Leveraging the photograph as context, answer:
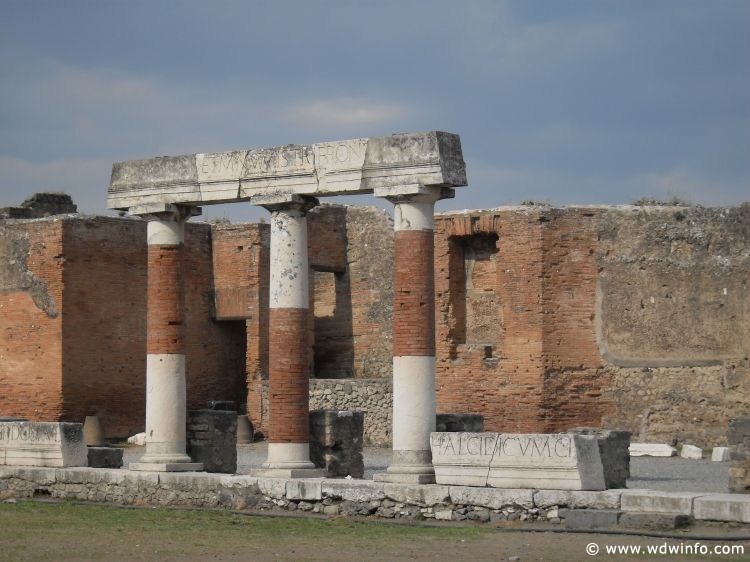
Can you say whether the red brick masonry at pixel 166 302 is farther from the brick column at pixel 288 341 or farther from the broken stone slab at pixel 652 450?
the broken stone slab at pixel 652 450

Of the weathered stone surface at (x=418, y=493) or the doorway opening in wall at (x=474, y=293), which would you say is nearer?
the weathered stone surface at (x=418, y=493)

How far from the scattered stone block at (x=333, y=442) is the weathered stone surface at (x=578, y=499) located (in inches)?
155

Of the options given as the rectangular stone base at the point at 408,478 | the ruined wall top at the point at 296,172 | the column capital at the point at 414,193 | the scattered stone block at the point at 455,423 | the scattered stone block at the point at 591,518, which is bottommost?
the scattered stone block at the point at 591,518

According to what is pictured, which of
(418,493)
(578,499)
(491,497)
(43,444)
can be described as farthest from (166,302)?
(578,499)

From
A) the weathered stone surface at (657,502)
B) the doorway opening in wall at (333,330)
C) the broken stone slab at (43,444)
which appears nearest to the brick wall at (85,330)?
the doorway opening in wall at (333,330)

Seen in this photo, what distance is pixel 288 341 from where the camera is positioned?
50.6 feet

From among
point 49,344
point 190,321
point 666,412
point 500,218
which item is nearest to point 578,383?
point 666,412

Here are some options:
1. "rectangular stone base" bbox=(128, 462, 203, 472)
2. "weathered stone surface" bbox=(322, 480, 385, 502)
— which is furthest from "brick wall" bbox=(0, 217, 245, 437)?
"weathered stone surface" bbox=(322, 480, 385, 502)

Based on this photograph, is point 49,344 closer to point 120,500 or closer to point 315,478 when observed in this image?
point 120,500

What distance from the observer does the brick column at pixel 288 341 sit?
1531cm

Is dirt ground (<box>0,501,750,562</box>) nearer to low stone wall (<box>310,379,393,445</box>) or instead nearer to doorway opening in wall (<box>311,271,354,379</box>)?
low stone wall (<box>310,379,393,445</box>)

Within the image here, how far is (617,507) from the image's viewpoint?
12.7 m

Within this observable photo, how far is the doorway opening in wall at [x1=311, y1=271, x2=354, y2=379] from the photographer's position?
26.6 m

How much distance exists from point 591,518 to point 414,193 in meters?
3.89
